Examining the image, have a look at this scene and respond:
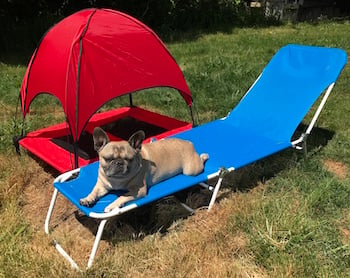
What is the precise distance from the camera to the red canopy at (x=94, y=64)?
14.0ft

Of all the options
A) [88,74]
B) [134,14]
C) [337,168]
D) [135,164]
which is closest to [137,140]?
[135,164]

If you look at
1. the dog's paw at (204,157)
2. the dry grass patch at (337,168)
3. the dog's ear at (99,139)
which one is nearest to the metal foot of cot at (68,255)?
the dog's ear at (99,139)

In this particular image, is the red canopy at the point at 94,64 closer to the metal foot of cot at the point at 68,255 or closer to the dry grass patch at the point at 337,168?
the metal foot of cot at the point at 68,255

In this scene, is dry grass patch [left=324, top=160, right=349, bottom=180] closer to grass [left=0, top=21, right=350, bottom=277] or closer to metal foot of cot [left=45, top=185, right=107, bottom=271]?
grass [left=0, top=21, right=350, bottom=277]

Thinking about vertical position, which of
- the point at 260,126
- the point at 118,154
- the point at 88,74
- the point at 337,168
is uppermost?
the point at 88,74

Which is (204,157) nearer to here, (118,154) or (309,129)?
(118,154)

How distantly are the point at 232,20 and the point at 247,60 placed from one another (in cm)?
597

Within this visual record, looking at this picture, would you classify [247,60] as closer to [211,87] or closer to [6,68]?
[211,87]

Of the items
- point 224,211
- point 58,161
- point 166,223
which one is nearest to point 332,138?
point 224,211

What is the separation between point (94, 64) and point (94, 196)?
1.79 meters

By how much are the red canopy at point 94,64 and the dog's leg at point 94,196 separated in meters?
1.08

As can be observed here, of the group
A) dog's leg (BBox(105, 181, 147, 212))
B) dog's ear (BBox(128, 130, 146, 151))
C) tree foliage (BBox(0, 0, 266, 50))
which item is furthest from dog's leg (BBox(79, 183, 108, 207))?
tree foliage (BBox(0, 0, 266, 50))

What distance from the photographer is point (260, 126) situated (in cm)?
463

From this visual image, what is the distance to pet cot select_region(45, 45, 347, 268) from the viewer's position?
3.47 meters
